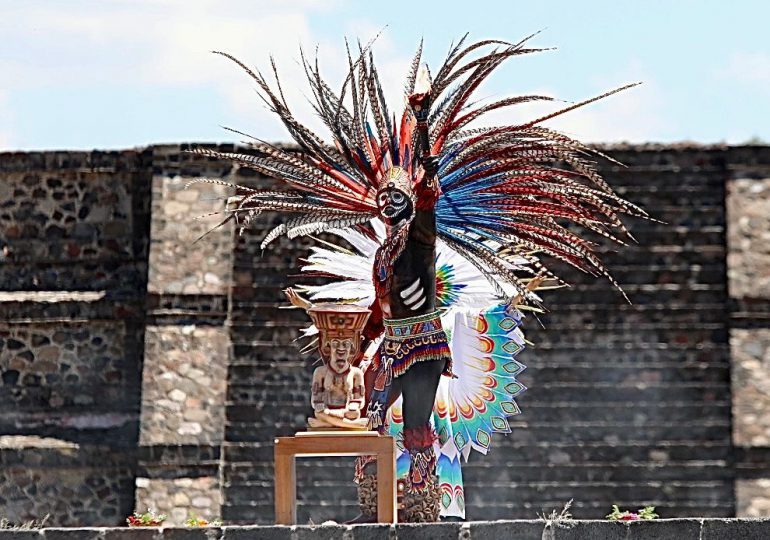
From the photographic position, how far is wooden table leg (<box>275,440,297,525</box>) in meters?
9.88

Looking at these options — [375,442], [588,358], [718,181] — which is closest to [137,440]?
[588,358]

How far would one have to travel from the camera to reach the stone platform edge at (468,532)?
29.7 feet

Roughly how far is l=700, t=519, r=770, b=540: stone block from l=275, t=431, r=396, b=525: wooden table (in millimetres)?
1807

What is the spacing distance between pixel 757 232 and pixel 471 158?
20.8 feet

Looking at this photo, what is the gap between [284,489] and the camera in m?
9.91

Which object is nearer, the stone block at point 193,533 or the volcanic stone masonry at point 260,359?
the stone block at point 193,533

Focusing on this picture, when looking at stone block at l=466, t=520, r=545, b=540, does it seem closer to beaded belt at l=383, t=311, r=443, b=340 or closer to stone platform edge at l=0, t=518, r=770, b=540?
stone platform edge at l=0, t=518, r=770, b=540

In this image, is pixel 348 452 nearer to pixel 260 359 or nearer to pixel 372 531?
pixel 372 531

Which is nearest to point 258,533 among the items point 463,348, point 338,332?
point 338,332

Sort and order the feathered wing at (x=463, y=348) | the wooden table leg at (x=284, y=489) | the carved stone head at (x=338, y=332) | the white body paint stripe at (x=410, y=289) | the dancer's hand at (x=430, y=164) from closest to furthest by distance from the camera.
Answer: the wooden table leg at (x=284, y=489), the carved stone head at (x=338, y=332), the dancer's hand at (x=430, y=164), the white body paint stripe at (x=410, y=289), the feathered wing at (x=463, y=348)

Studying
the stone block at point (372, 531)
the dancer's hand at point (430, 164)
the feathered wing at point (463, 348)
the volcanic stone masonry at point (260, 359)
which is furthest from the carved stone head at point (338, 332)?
the volcanic stone masonry at point (260, 359)

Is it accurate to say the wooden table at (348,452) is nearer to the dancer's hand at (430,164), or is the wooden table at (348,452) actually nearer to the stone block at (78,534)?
the stone block at (78,534)

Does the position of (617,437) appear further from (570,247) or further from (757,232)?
(570,247)

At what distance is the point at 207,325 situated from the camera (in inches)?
658
